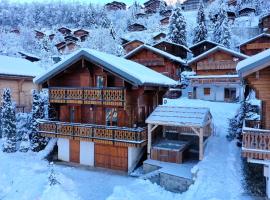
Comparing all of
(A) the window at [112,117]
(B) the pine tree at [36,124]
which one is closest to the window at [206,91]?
(A) the window at [112,117]

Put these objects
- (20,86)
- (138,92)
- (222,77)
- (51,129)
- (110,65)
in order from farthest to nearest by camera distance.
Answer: (222,77) < (20,86) < (51,129) < (138,92) < (110,65)

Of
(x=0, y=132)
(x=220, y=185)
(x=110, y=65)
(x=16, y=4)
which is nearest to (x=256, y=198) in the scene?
(x=220, y=185)

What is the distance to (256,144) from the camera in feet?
44.9

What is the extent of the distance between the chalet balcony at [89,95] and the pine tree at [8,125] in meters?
4.62

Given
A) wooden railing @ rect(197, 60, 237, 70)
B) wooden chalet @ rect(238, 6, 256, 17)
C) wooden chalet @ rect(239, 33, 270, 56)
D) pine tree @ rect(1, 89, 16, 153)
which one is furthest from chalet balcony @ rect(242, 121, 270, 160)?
wooden chalet @ rect(238, 6, 256, 17)

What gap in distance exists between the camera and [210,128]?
23594mm

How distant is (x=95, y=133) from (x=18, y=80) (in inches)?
621

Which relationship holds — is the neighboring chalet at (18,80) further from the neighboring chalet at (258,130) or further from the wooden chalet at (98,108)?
the neighboring chalet at (258,130)

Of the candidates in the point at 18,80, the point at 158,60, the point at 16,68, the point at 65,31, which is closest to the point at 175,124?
the point at 18,80

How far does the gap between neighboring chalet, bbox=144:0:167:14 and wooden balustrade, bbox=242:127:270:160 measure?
329 feet

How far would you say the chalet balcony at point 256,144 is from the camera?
13.5 meters

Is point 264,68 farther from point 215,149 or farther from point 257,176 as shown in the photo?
point 215,149

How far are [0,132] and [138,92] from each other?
14.4 m

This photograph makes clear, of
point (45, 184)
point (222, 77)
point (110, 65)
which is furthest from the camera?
point (222, 77)
